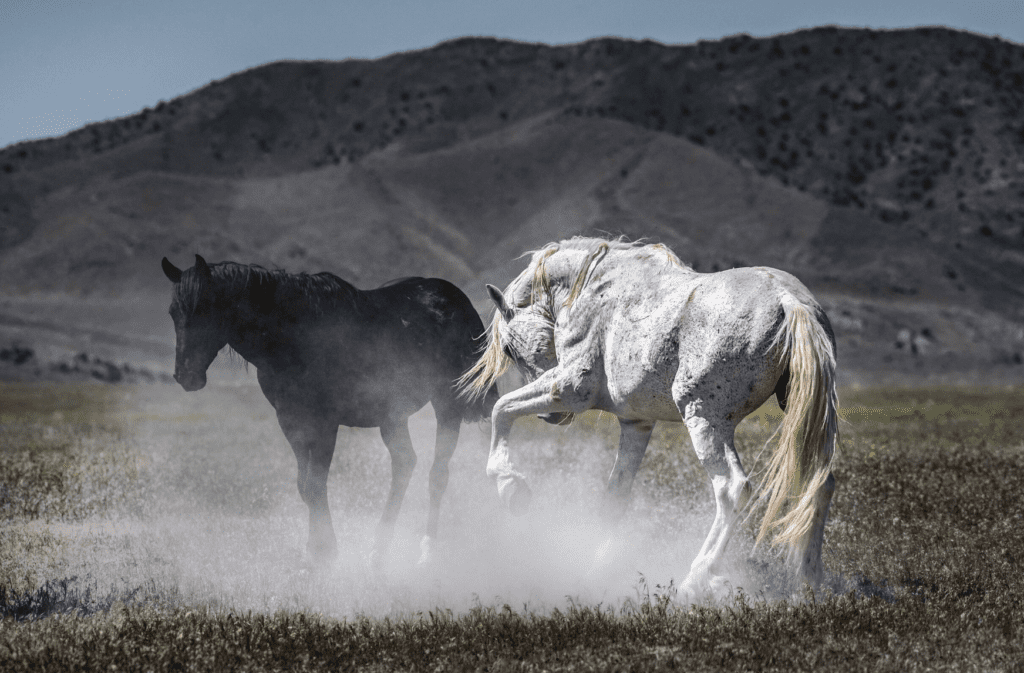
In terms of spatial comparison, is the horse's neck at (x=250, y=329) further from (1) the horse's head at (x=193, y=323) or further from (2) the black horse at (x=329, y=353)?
(1) the horse's head at (x=193, y=323)

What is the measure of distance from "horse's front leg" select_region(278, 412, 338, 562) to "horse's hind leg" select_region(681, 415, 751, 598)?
127 inches

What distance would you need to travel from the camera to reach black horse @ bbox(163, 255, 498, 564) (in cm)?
746

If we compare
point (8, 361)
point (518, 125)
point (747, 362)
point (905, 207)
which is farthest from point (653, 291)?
point (518, 125)

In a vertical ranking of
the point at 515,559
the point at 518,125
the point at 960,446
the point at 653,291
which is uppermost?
the point at 518,125

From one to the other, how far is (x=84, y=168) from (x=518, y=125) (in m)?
57.8

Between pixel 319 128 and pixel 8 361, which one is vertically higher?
pixel 319 128

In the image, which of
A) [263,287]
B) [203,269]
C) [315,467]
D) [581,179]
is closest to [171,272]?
[203,269]

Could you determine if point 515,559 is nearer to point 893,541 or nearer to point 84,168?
point 893,541

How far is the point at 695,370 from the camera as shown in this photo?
6.33 meters

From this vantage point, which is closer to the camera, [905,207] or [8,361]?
[8,361]

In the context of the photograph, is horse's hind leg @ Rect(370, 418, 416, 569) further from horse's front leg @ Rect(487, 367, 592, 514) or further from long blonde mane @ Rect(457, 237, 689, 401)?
horse's front leg @ Rect(487, 367, 592, 514)

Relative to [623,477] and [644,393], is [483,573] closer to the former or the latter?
[623,477]

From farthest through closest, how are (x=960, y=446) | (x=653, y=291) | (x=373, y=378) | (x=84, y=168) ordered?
(x=84, y=168) → (x=960, y=446) → (x=373, y=378) → (x=653, y=291)

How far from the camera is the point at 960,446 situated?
15.8m
